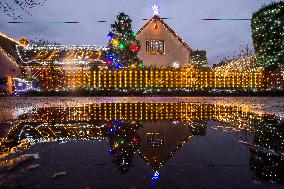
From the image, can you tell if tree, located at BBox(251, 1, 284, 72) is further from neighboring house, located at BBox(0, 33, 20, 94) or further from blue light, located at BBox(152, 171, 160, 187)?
neighboring house, located at BBox(0, 33, 20, 94)

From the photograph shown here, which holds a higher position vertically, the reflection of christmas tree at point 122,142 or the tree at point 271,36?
the tree at point 271,36

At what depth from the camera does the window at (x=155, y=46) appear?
98.8ft

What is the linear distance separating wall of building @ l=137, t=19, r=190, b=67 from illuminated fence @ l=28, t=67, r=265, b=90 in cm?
1029

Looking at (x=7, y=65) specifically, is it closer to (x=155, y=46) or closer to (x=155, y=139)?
(x=155, y=46)

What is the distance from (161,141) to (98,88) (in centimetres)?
1619

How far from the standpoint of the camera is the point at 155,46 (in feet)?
99.4

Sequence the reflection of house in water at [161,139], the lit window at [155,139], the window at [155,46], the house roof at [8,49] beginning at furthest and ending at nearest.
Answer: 1. the window at [155,46]
2. the house roof at [8,49]
3. the lit window at [155,139]
4. the reflection of house in water at [161,139]

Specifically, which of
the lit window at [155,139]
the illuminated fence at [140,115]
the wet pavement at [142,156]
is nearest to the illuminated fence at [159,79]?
the illuminated fence at [140,115]

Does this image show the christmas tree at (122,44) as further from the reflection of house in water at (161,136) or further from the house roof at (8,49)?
the reflection of house in water at (161,136)

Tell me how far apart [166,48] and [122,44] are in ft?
30.1

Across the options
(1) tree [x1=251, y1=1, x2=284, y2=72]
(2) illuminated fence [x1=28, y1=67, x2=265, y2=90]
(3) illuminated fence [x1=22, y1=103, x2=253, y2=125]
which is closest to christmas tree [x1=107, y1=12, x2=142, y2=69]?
(2) illuminated fence [x1=28, y1=67, x2=265, y2=90]

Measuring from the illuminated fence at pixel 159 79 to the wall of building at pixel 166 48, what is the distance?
10.3 meters

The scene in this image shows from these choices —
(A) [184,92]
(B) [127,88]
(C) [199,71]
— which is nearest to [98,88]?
(B) [127,88]

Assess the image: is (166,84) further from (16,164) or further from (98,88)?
(16,164)
